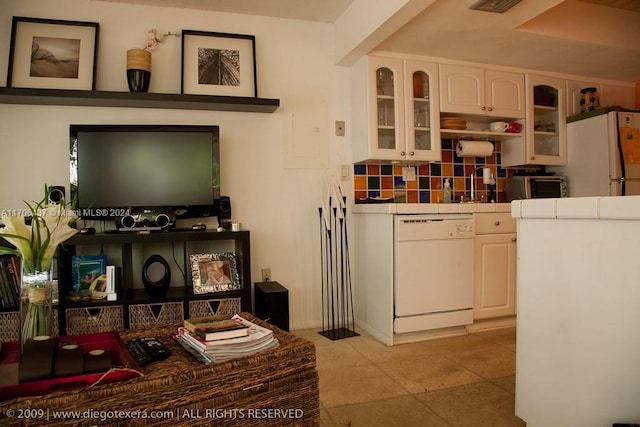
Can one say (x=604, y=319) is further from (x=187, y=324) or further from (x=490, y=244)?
(x=490, y=244)

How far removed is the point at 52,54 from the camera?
2.62m

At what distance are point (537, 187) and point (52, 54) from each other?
146 inches

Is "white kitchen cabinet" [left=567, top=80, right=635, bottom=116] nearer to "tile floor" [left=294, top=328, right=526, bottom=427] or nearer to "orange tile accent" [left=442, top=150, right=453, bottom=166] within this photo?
"orange tile accent" [left=442, top=150, right=453, bottom=166]

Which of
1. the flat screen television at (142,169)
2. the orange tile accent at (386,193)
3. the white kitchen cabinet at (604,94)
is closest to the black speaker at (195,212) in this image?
the flat screen television at (142,169)

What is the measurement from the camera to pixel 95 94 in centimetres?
252

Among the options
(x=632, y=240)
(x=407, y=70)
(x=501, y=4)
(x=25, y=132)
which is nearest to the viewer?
(x=632, y=240)

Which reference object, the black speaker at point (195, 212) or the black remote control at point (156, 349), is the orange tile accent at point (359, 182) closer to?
the black speaker at point (195, 212)

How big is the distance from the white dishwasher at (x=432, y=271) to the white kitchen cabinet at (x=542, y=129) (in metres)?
1.07

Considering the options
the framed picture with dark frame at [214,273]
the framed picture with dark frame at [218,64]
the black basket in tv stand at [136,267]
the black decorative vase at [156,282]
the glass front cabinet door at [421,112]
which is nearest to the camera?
the black basket in tv stand at [136,267]

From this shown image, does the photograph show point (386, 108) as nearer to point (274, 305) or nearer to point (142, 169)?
point (274, 305)

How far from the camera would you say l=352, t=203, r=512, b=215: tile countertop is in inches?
105

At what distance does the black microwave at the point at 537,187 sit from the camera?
344cm

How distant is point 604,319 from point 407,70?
2290 millimetres

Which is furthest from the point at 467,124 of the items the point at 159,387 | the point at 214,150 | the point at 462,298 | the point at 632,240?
the point at 159,387
